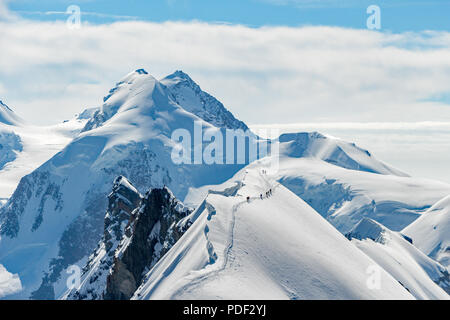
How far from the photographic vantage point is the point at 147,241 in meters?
116

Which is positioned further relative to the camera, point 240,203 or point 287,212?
point 287,212

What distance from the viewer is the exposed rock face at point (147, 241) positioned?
359 ft

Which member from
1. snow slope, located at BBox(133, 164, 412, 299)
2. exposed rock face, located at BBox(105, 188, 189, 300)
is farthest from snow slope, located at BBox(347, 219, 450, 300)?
exposed rock face, located at BBox(105, 188, 189, 300)

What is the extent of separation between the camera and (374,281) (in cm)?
8212

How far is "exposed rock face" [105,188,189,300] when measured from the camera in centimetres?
10931

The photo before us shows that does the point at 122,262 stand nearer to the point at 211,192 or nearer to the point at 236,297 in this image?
the point at 211,192

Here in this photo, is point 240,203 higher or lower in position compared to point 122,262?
higher

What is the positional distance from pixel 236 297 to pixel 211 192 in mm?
49443

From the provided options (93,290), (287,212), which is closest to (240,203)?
(287,212)

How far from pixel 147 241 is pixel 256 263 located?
5308cm

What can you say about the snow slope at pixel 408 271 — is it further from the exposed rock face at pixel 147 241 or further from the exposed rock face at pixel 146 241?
the exposed rock face at pixel 146 241

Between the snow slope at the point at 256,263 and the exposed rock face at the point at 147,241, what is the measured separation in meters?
20.8
